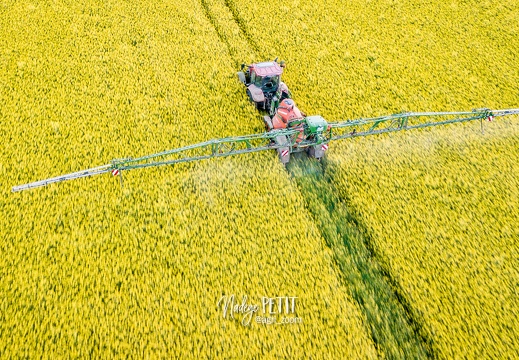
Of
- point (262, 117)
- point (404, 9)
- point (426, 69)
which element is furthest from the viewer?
point (404, 9)

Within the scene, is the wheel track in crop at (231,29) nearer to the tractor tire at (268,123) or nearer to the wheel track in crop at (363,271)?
the tractor tire at (268,123)

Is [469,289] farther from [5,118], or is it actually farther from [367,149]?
[5,118]

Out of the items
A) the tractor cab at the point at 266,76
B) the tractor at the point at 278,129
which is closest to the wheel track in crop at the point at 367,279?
the tractor at the point at 278,129

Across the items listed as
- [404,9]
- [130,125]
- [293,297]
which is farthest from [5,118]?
[404,9]

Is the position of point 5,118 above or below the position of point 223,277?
above

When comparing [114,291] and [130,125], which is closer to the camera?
[114,291]

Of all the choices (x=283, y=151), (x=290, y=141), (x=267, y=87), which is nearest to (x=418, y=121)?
(x=290, y=141)
